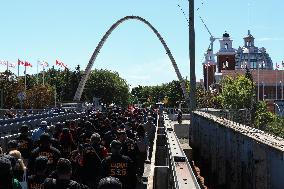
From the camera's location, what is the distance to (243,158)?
11320 millimetres

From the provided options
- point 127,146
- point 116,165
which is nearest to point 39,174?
point 116,165

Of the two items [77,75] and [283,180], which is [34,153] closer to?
[283,180]

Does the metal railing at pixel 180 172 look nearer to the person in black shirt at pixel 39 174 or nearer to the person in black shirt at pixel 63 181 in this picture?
the person in black shirt at pixel 63 181

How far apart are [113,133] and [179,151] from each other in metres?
4.81

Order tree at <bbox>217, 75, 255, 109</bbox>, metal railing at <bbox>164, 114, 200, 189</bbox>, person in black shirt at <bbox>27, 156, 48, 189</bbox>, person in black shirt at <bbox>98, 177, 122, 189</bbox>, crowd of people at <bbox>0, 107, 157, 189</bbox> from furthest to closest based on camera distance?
tree at <bbox>217, 75, 255, 109</bbox>
person in black shirt at <bbox>27, 156, 48, 189</bbox>
crowd of people at <bbox>0, 107, 157, 189</bbox>
metal railing at <bbox>164, 114, 200, 189</bbox>
person in black shirt at <bbox>98, 177, 122, 189</bbox>

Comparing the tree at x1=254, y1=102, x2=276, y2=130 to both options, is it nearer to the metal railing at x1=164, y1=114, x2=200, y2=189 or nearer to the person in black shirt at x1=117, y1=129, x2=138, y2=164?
the person in black shirt at x1=117, y1=129, x2=138, y2=164

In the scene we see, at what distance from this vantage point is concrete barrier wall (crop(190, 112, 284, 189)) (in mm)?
→ 8547

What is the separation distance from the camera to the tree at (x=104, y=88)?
5138 inches

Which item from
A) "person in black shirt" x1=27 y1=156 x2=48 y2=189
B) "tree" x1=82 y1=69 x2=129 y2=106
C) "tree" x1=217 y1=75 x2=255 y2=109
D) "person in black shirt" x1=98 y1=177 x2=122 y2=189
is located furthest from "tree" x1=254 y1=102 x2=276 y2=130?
"tree" x1=82 y1=69 x2=129 y2=106

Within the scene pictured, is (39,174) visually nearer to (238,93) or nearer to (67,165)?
(67,165)

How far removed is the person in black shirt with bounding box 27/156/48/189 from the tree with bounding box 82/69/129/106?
122 metres

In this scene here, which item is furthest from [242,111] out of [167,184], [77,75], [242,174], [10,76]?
[77,75]

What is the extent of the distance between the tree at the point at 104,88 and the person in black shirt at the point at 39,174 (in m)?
122

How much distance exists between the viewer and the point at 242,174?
445 inches
